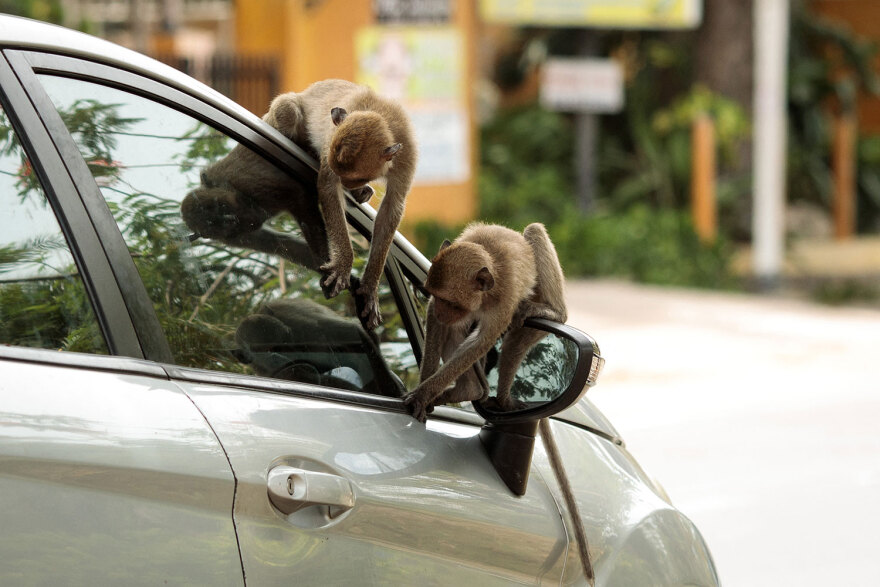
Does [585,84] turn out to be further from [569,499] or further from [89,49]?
[89,49]

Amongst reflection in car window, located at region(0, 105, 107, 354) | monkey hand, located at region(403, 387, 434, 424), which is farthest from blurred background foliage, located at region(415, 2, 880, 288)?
reflection in car window, located at region(0, 105, 107, 354)

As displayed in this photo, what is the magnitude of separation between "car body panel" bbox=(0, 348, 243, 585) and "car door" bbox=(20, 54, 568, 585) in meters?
0.06

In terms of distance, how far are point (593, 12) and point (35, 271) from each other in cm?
1336

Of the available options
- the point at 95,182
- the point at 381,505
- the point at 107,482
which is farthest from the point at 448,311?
the point at 107,482

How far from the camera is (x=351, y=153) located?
285 centimetres

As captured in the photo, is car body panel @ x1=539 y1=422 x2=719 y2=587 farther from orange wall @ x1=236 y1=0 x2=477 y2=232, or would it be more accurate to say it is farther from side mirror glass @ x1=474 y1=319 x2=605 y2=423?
orange wall @ x1=236 y1=0 x2=477 y2=232

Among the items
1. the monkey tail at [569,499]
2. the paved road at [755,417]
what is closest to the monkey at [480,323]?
the monkey tail at [569,499]

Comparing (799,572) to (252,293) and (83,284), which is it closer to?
(252,293)

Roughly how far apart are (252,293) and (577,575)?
97 cm

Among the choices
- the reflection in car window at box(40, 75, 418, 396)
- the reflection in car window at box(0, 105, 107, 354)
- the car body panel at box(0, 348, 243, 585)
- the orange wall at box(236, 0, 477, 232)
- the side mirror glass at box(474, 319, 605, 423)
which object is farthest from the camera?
the orange wall at box(236, 0, 477, 232)

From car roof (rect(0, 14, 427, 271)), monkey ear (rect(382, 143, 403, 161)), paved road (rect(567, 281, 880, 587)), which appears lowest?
paved road (rect(567, 281, 880, 587))

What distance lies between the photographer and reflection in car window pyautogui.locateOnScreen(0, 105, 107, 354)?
1958 millimetres

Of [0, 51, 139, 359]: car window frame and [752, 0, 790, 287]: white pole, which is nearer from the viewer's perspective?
[0, 51, 139, 359]: car window frame

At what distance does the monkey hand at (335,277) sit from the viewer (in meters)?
2.58
